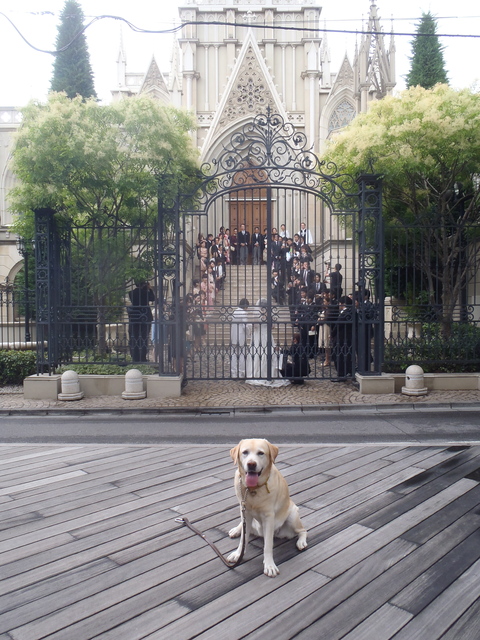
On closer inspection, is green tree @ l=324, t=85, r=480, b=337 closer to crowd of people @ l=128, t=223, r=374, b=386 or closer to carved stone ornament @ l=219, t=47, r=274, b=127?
crowd of people @ l=128, t=223, r=374, b=386

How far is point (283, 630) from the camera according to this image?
2.71 meters

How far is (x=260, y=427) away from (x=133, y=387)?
134 inches

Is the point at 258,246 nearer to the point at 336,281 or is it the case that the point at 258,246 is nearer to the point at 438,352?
the point at 336,281

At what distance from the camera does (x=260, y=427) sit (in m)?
7.92

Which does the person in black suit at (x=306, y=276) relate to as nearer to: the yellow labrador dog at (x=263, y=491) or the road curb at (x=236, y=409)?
the road curb at (x=236, y=409)

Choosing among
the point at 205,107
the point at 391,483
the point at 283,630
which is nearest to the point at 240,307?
the point at 391,483

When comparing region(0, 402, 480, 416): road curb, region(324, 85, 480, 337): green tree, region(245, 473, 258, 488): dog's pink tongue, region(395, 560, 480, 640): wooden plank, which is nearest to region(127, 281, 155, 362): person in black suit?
region(0, 402, 480, 416): road curb

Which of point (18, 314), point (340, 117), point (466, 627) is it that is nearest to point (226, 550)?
point (466, 627)

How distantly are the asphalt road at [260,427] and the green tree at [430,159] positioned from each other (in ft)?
11.4

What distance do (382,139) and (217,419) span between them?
276 inches

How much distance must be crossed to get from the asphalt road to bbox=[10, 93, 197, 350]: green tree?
10.5ft

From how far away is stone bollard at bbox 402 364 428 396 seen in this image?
10166 millimetres

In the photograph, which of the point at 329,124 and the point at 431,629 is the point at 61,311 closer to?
the point at 431,629

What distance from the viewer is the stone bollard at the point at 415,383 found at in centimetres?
1017
